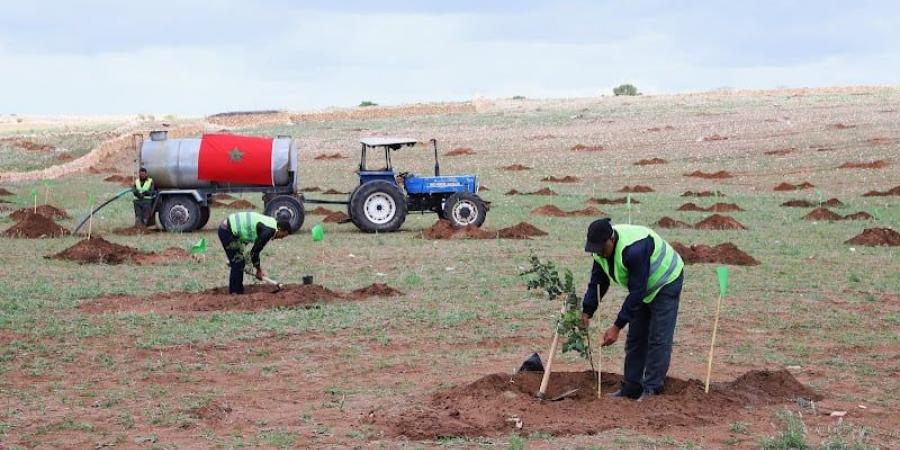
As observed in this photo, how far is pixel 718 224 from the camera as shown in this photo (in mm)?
26016

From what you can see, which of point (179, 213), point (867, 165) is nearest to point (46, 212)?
point (179, 213)

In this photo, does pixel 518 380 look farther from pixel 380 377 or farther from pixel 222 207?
pixel 222 207

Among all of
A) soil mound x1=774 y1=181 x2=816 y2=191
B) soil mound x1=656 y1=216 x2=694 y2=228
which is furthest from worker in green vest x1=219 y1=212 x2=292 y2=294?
soil mound x1=774 y1=181 x2=816 y2=191

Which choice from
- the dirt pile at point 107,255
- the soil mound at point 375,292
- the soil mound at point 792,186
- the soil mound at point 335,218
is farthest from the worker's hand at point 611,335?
the soil mound at point 792,186

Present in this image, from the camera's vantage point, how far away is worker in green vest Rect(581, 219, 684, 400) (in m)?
9.03

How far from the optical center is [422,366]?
11680 millimetres

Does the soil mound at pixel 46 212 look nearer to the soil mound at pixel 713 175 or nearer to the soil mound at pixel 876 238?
the soil mound at pixel 876 238

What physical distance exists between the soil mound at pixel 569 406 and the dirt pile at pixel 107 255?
37.3ft

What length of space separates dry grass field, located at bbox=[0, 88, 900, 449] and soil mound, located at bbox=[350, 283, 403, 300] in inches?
8.2

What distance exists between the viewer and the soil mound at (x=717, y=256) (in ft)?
63.5

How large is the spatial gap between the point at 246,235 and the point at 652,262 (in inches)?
300

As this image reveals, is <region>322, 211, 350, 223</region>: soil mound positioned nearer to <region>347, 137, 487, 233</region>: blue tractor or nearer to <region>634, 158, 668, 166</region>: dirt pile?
<region>347, 137, 487, 233</region>: blue tractor

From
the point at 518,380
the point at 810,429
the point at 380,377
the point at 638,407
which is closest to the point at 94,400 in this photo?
the point at 380,377

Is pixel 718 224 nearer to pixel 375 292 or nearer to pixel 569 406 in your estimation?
pixel 375 292
